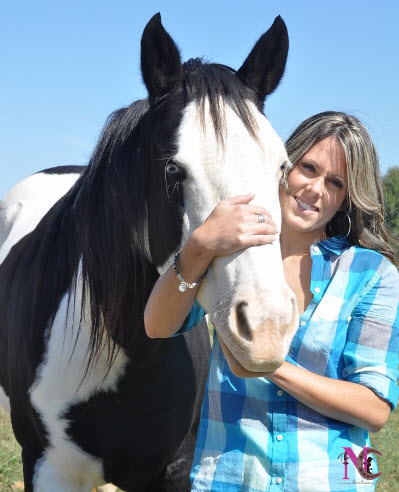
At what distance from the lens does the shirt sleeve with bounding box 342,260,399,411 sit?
6.20 ft

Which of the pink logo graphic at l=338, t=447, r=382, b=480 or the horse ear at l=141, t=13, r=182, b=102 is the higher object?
the horse ear at l=141, t=13, r=182, b=102

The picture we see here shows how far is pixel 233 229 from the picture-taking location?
5.34 ft

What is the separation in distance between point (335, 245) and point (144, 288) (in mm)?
700

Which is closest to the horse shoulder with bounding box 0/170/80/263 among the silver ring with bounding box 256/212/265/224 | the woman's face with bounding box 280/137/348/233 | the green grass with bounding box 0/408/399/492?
the green grass with bounding box 0/408/399/492

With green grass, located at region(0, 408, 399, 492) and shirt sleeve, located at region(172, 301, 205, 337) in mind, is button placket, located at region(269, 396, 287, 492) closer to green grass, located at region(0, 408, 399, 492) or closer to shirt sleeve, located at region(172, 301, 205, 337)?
shirt sleeve, located at region(172, 301, 205, 337)

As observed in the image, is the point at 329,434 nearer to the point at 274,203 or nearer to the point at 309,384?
the point at 309,384

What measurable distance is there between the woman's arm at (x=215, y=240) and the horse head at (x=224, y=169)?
0.13 feet

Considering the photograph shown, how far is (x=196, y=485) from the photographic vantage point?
199 centimetres

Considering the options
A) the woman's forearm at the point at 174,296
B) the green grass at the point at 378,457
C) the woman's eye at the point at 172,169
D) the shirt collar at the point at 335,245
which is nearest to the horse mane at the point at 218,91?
the woman's eye at the point at 172,169

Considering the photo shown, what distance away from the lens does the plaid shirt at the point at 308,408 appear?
1.86 m

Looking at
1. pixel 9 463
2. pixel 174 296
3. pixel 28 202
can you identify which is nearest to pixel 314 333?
pixel 174 296

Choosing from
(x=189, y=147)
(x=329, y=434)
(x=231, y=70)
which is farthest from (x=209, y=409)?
→ (x=231, y=70)

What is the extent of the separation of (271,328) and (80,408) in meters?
1.24

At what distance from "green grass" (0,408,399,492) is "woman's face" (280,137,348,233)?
3.03 metres
